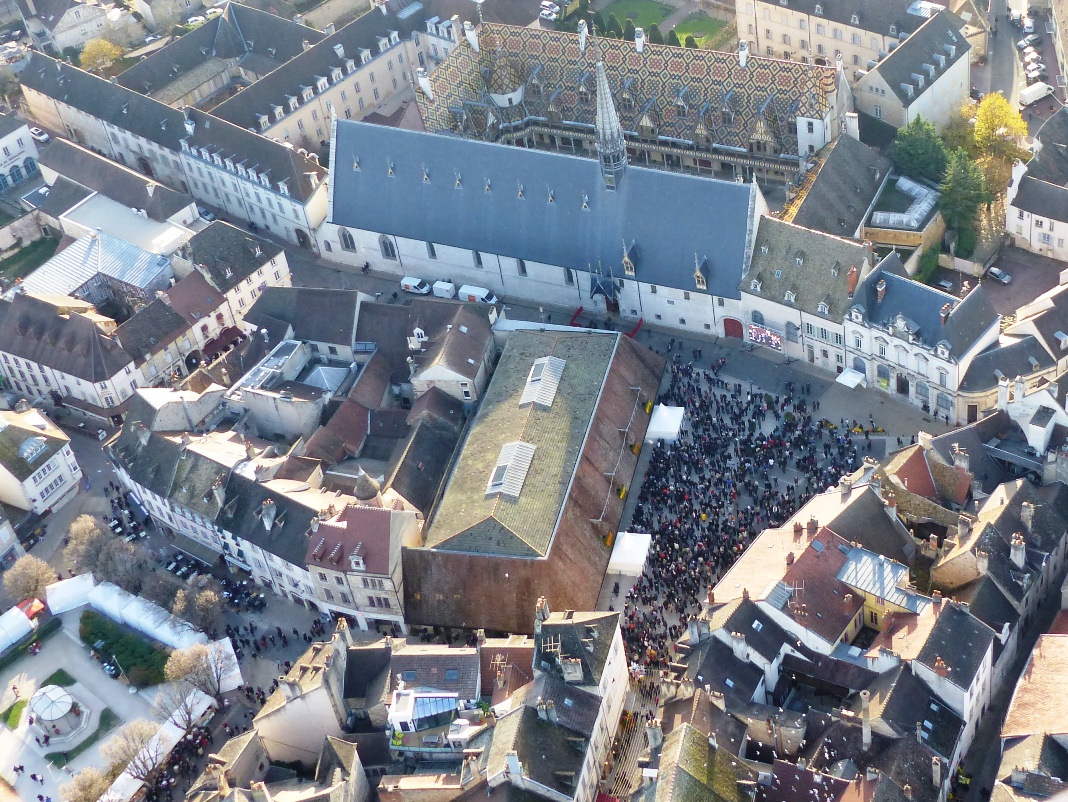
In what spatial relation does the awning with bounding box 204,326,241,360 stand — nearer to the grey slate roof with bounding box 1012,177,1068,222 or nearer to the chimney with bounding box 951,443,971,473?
the chimney with bounding box 951,443,971,473

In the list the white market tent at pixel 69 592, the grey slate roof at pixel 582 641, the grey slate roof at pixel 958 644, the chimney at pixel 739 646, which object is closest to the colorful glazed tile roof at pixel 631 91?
the grey slate roof at pixel 958 644

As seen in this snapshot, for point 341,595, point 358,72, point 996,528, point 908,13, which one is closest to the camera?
point 996,528

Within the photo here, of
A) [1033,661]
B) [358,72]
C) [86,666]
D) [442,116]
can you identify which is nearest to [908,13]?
[442,116]

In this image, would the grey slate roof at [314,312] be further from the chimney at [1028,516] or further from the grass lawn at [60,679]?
the chimney at [1028,516]

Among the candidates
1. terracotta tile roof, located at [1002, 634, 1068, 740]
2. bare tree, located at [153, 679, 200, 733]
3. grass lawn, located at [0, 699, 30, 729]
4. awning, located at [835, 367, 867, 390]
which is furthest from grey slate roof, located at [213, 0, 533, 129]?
terracotta tile roof, located at [1002, 634, 1068, 740]

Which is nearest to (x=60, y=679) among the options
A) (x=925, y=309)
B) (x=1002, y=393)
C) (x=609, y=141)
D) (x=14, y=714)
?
(x=14, y=714)

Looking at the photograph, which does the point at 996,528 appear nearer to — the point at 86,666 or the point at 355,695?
the point at 355,695
